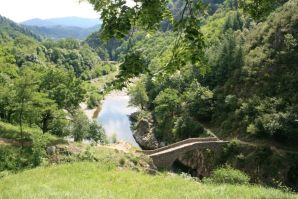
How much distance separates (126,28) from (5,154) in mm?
22324

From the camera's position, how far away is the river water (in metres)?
71.5

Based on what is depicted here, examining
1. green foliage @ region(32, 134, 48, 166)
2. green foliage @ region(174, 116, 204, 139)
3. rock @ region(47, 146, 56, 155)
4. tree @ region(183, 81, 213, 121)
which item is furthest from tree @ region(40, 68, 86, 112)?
tree @ region(183, 81, 213, 121)

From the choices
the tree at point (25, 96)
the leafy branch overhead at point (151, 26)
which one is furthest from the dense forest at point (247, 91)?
the leafy branch overhead at point (151, 26)

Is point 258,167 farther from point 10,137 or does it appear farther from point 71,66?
point 71,66

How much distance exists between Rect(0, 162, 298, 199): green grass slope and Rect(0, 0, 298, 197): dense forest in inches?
43.3

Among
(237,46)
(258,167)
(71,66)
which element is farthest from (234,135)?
(71,66)

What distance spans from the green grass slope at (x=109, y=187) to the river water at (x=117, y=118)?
47786 millimetres

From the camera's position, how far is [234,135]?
174ft

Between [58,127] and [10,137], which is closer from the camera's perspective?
[10,137]

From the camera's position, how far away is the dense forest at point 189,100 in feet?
23.1

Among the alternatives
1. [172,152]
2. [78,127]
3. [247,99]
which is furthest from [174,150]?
[247,99]

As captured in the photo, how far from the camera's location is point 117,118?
283ft

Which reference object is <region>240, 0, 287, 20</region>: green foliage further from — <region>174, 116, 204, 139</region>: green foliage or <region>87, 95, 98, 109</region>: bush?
<region>87, 95, 98, 109</region>: bush

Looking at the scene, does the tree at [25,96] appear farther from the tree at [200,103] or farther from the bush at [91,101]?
the bush at [91,101]
